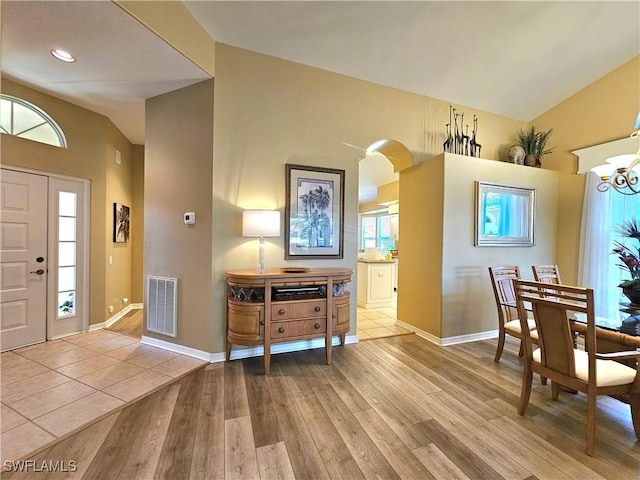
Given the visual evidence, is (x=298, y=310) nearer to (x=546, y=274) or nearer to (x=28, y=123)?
(x=546, y=274)

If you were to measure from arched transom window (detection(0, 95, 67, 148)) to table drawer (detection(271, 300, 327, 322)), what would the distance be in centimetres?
345

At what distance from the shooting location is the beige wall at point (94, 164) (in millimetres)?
3268

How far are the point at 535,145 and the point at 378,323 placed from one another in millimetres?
3638

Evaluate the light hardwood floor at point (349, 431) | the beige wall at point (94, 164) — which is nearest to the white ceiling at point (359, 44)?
the beige wall at point (94, 164)

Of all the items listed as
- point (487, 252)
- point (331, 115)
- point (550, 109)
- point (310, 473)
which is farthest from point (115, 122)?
point (550, 109)

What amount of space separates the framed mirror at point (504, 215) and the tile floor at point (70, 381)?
382 centimetres

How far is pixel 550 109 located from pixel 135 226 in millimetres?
7043

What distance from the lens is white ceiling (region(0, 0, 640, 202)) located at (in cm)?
237

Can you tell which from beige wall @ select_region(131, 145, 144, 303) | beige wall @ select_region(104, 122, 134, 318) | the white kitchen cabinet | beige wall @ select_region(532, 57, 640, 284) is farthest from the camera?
the white kitchen cabinet

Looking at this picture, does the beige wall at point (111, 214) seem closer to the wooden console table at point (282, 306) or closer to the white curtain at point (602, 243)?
the wooden console table at point (282, 306)

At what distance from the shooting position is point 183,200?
321 centimetres

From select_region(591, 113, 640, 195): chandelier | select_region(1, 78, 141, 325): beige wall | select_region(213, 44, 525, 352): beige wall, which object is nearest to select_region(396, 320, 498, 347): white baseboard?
select_region(213, 44, 525, 352): beige wall

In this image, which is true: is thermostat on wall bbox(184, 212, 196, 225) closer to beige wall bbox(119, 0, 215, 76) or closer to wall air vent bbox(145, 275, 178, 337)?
wall air vent bbox(145, 275, 178, 337)

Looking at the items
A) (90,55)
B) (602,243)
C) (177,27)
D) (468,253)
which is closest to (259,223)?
(177,27)
